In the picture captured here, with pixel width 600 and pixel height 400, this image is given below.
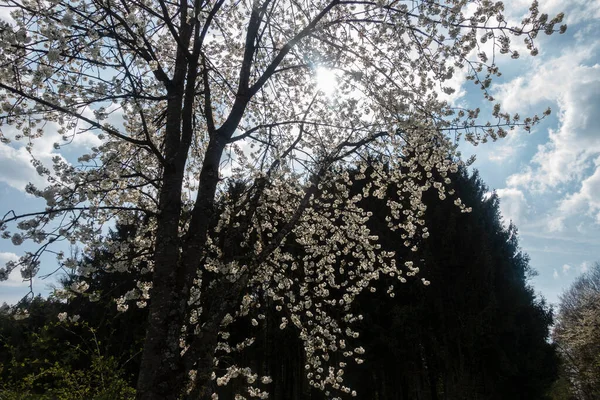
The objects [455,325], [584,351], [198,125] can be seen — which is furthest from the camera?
[584,351]

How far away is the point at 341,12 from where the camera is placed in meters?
6.18

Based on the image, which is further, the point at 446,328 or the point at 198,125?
the point at 446,328

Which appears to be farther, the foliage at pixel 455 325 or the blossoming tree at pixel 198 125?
the foliage at pixel 455 325

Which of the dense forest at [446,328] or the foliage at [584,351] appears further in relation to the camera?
the foliage at [584,351]

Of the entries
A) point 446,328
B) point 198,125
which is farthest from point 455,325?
point 198,125

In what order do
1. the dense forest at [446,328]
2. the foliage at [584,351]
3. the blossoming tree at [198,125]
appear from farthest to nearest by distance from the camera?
the foliage at [584,351]
the dense forest at [446,328]
the blossoming tree at [198,125]

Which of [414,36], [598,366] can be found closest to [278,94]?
[414,36]

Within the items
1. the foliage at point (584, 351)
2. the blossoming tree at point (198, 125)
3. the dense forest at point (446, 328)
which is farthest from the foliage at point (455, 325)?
the blossoming tree at point (198, 125)

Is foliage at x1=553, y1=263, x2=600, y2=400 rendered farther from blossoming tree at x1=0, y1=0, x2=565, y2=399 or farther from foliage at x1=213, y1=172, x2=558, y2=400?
blossoming tree at x1=0, y1=0, x2=565, y2=399

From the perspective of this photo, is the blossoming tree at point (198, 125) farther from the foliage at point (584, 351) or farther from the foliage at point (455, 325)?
the foliage at point (584, 351)

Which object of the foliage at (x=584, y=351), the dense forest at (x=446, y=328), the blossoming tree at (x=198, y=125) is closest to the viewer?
the blossoming tree at (x=198, y=125)

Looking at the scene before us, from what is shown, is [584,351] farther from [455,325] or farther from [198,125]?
[198,125]

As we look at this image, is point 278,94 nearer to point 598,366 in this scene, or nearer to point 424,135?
point 424,135

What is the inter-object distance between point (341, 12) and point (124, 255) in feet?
14.8
